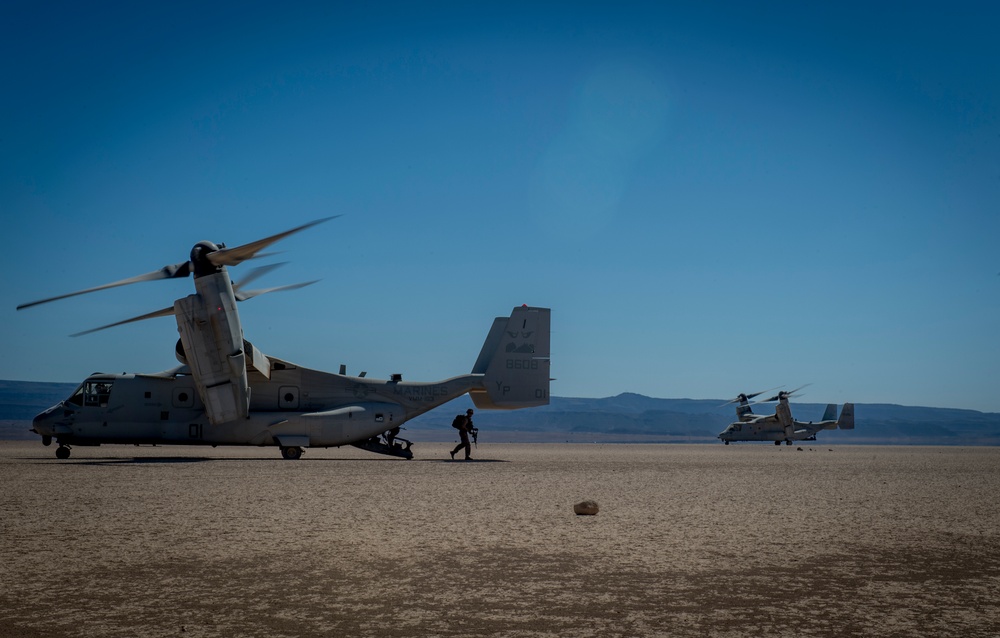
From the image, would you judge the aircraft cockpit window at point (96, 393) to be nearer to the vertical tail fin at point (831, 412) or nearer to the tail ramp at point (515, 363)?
the tail ramp at point (515, 363)

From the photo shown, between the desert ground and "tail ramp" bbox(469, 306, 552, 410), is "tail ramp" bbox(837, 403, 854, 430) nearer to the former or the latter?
"tail ramp" bbox(469, 306, 552, 410)

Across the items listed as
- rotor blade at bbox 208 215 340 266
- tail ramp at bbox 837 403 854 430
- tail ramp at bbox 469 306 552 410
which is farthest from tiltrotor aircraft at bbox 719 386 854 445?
rotor blade at bbox 208 215 340 266

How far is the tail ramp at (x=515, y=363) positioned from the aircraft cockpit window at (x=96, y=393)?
11.4m

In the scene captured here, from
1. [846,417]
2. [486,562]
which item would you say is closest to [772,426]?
[846,417]

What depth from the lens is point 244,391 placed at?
22562 mm

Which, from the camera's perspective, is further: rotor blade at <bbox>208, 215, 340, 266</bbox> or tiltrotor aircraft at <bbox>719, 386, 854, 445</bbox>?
tiltrotor aircraft at <bbox>719, 386, 854, 445</bbox>

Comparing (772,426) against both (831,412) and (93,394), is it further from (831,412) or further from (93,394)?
(93,394)

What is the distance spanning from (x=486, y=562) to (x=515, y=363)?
19875mm

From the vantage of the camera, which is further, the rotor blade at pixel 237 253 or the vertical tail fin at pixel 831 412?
the vertical tail fin at pixel 831 412

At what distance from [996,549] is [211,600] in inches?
303

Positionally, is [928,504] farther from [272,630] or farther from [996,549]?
[272,630]

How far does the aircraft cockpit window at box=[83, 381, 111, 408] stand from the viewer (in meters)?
23.9

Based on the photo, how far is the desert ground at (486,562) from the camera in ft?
17.2

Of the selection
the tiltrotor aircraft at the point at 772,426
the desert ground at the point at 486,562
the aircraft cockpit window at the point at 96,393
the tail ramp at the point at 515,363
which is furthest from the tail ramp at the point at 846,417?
the aircraft cockpit window at the point at 96,393
